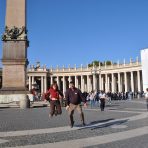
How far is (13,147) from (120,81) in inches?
3620

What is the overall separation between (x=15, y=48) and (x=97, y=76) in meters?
80.2

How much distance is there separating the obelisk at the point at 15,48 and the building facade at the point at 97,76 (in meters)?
60.4

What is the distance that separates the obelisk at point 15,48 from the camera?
Result: 2753 cm

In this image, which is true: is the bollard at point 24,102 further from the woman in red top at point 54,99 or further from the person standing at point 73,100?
the person standing at point 73,100

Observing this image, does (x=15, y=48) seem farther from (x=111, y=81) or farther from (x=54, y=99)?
(x=111, y=81)

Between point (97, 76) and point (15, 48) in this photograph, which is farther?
point (97, 76)

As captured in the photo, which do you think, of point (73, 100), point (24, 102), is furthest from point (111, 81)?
point (73, 100)

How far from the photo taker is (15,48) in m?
27.8

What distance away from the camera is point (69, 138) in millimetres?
9969

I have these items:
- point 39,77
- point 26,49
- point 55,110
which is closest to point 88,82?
point 39,77

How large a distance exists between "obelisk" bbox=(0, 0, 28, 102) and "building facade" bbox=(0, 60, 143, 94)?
60.4 meters

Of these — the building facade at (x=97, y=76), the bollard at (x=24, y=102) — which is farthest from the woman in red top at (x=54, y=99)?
the building facade at (x=97, y=76)

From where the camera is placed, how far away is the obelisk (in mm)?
27531

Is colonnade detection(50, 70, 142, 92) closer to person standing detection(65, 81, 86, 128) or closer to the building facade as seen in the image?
the building facade
